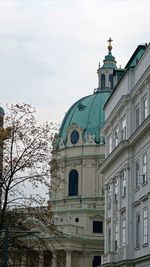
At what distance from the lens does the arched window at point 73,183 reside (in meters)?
93.9

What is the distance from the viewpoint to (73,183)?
94375 millimetres

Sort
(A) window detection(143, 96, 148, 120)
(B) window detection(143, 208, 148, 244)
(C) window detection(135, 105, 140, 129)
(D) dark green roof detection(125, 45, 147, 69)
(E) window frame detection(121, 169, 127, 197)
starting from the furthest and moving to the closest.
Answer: (D) dark green roof detection(125, 45, 147, 69) < (E) window frame detection(121, 169, 127, 197) < (C) window detection(135, 105, 140, 129) < (A) window detection(143, 96, 148, 120) < (B) window detection(143, 208, 148, 244)

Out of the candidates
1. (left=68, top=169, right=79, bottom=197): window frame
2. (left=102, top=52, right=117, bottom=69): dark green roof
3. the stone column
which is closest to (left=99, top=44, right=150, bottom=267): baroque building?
the stone column

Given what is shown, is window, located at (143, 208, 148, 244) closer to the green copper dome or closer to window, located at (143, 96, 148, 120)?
window, located at (143, 96, 148, 120)

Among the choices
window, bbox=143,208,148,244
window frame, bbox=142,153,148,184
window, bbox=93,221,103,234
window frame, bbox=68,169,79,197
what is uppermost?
window frame, bbox=68,169,79,197

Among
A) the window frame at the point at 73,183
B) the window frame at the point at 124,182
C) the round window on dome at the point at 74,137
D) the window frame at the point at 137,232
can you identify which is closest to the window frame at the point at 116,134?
the window frame at the point at 124,182

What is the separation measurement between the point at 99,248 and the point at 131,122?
43934 mm

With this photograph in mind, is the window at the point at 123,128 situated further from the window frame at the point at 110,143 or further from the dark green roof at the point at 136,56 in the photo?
the window frame at the point at 110,143

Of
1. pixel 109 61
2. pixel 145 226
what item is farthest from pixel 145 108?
pixel 109 61

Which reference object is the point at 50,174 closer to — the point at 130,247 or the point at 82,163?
the point at 130,247

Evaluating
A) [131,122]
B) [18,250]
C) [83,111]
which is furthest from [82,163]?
[18,250]

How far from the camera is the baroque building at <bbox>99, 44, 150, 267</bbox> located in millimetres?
44344

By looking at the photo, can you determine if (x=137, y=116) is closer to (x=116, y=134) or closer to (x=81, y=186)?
(x=116, y=134)

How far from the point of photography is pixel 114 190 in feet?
178
